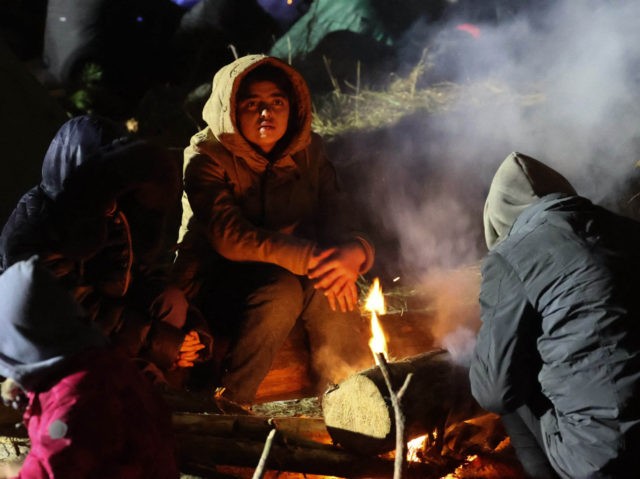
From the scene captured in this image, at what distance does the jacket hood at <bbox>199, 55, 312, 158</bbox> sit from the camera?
14.0ft

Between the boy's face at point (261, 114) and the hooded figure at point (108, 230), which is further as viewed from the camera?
the boy's face at point (261, 114)

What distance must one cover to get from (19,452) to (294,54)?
8.16 m

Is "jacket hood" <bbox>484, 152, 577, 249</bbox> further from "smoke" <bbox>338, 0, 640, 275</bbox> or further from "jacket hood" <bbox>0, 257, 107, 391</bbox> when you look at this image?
"smoke" <bbox>338, 0, 640, 275</bbox>

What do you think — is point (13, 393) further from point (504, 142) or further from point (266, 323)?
point (504, 142)

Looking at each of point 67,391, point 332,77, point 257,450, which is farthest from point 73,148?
point 332,77

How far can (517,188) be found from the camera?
295 cm

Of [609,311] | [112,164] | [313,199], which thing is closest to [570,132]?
[313,199]

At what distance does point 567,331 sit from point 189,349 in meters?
2.46

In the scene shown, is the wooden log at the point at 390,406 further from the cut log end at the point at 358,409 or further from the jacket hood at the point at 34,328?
the jacket hood at the point at 34,328

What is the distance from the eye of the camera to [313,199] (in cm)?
468

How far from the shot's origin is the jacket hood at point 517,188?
9.56ft

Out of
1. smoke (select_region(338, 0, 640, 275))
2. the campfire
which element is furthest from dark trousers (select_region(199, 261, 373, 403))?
smoke (select_region(338, 0, 640, 275))

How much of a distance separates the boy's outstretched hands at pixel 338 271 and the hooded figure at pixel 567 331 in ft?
4.90

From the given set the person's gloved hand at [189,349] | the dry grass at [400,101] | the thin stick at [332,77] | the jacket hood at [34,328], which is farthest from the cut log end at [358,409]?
the thin stick at [332,77]
